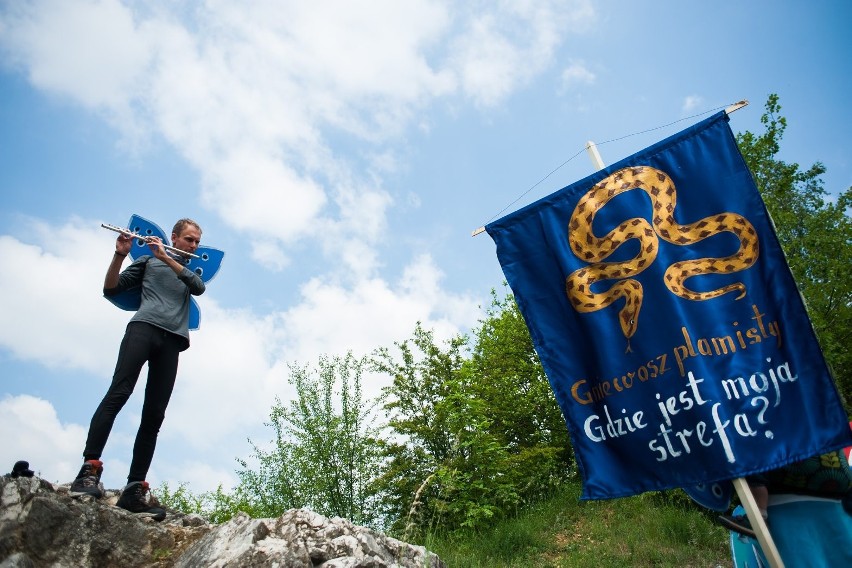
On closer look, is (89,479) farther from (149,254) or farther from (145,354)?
(149,254)

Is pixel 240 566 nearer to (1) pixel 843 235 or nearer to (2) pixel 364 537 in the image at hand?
(2) pixel 364 537

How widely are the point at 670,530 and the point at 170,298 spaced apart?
765cm

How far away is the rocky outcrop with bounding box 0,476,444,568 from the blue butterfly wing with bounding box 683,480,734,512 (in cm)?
173

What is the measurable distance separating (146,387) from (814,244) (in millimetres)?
17399

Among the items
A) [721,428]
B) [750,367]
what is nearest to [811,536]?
[721,428]

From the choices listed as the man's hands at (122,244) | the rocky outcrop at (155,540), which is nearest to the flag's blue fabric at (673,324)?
the rocky outcrop at (155,540)

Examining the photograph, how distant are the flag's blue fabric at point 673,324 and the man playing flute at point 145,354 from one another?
8.67ft

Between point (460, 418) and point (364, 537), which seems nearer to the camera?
point (364, 537)

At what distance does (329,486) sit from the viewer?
33.4 feet

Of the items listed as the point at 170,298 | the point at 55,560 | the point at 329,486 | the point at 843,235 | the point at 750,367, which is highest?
the point at 843,235

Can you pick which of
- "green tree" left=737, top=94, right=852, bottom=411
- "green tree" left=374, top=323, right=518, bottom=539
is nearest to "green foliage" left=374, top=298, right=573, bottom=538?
"green tree" left=374, top=323, right=518, bottom=539

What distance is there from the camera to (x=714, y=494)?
10.9ft

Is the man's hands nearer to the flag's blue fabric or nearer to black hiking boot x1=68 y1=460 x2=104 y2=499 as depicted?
black hiking boot x1=68 y1=460 x2=104 y2=499

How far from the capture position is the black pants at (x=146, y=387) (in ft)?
12.9
